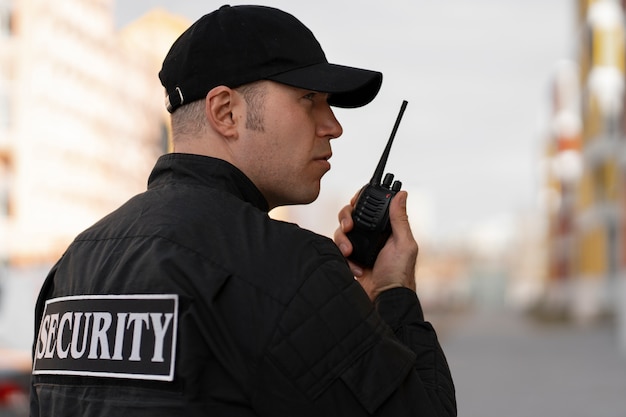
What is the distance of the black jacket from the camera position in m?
1.55

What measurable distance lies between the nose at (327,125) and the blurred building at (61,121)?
1027 inches

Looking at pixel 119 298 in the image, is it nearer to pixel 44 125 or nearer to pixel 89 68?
pixel 44 125

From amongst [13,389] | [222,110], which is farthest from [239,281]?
[13,389]

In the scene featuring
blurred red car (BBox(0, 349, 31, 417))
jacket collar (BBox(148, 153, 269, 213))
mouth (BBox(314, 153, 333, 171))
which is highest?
mouth (BBox(314, 153, 333, 171))

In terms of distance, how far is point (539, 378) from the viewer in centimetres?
1766

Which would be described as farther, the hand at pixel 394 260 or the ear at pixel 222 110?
the hand at pixel 394 260

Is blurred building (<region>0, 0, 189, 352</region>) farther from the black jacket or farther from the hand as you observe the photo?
the black jacket

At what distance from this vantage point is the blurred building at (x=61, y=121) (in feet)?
106

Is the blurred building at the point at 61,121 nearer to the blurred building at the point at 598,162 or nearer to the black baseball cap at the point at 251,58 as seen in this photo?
the blurred building at the point at 598,162

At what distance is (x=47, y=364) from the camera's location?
73.2 inches

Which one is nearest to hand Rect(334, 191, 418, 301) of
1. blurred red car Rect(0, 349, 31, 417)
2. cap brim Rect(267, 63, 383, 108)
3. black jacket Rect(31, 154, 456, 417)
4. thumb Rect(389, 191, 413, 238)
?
thumb Rect(389, 191, 413, 238)

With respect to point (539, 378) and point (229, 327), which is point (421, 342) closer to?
point (229, 327)

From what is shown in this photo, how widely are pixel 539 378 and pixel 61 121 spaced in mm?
22905

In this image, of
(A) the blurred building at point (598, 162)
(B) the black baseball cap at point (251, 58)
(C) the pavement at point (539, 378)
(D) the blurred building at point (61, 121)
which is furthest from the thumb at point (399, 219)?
(A) the blurred building at point (598, 162)
